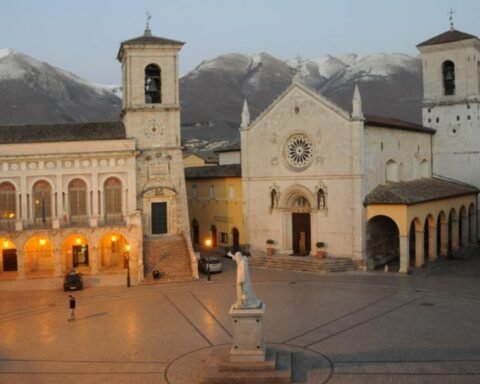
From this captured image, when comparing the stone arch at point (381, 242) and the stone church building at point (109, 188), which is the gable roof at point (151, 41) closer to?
the stone church building at point (109, 188)

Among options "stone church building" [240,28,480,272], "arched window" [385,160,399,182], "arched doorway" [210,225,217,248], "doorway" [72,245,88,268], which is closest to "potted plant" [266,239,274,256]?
"stone church building" [240,28,480,272]

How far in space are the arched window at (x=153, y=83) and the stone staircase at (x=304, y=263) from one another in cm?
1366

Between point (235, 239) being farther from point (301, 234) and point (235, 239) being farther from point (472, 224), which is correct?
point (472, 224)

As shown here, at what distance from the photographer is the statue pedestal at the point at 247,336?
63.2ft

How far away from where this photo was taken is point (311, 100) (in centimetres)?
4206

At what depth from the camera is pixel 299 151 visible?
43.0 metres

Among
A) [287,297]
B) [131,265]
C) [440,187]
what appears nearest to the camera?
[287,297]

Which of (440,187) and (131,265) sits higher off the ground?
(440,187)

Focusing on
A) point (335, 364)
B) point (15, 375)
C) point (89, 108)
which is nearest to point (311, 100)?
point (335, 364)

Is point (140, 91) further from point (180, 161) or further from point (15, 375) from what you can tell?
point (15, 375)

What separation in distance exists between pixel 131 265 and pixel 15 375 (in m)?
18.4

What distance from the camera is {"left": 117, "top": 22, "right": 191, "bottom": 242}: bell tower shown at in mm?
42312

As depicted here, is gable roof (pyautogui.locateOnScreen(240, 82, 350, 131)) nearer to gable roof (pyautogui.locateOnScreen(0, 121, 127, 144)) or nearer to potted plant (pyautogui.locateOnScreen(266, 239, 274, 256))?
potted plant (pyautogui.locateOnScreen(266, 239, 274, 256))

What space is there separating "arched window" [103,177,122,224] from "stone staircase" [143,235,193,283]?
8.89 feet
